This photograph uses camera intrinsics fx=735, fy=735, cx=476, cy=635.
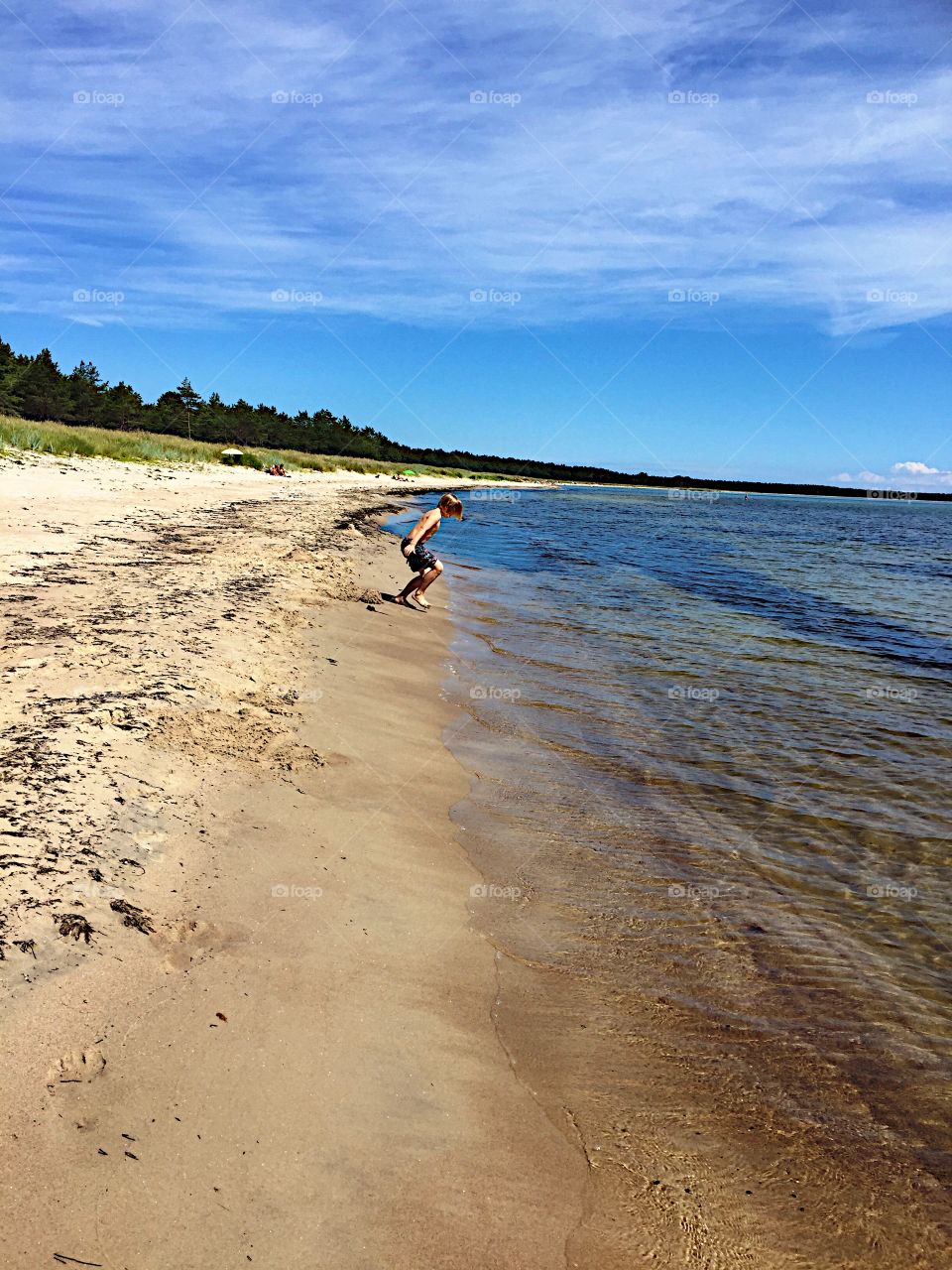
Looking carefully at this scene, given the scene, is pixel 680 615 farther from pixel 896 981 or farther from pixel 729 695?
pixel 896 981

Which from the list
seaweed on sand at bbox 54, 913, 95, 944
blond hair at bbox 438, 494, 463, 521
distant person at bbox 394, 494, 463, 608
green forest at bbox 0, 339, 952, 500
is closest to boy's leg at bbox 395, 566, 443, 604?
distant person at bbox 394, 494, 463, 608

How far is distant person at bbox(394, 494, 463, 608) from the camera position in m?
12.6

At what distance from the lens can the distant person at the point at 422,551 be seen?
12.6 metres

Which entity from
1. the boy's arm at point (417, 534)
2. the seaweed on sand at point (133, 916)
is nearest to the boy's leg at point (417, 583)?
the boy's arm at point (417, 534)

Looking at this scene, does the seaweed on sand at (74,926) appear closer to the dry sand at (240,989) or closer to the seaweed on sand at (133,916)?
the dry sand at (240,989)

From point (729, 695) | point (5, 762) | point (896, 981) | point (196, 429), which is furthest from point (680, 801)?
point (196, 429)

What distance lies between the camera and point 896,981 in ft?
13.2

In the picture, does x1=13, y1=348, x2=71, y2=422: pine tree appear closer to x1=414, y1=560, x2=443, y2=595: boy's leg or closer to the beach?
x1=414, y1=560, x2=443, y2=595: boy's leg

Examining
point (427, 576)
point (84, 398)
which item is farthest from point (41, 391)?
point (427, 576)

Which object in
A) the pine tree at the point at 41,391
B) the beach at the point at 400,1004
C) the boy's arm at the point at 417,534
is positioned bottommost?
the beach at the point at 400,1004

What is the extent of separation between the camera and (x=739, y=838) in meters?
5.55

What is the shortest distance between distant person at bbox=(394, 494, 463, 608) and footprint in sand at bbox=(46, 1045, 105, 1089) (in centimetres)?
1033

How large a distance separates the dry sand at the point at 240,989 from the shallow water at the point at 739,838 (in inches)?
24.2

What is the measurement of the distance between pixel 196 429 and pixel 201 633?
80.0 m
